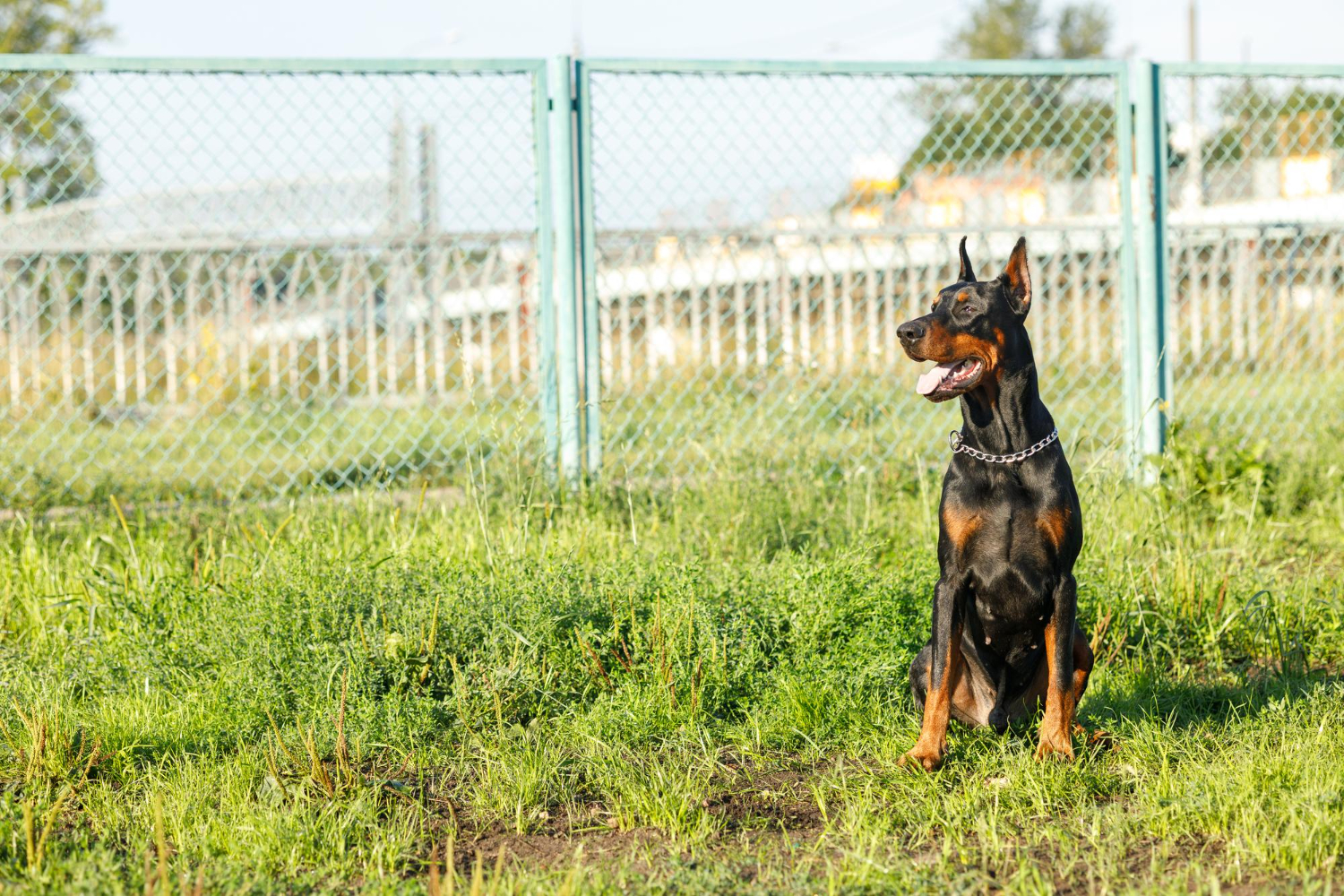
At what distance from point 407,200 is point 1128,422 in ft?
11.8

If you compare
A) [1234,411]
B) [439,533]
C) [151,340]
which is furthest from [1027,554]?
[151,340]

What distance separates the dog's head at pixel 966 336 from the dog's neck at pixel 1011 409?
22 millimetres

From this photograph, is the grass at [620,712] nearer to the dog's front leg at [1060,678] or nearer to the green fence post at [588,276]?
the dog's front leg at [1060,678]

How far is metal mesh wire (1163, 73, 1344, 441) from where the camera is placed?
6084mm

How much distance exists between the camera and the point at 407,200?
5.62 m

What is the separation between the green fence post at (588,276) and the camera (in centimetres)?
512

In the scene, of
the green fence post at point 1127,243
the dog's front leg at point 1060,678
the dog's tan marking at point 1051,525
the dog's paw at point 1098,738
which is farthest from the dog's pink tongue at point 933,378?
the green fence post at point 1127,243

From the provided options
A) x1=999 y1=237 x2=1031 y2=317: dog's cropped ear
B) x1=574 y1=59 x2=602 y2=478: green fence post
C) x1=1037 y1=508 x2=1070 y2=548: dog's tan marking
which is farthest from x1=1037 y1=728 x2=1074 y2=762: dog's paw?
x1=574 y1=59 x2=602 y2=478: green fence post

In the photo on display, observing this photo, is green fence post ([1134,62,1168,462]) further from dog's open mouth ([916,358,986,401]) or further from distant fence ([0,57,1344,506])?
dog's open mouth ([916,358,986,401])

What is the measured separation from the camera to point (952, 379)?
2.81 metres

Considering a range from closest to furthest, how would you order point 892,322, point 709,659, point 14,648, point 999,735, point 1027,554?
point 1027,554 → point 999,735 → point 709,659 → point 14,648 → point 892,322

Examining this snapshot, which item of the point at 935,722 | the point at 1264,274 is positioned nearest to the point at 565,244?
the point at 935,722

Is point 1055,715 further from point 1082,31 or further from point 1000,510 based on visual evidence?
point 1082,31

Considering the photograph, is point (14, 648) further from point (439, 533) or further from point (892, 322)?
point (892, 322)
